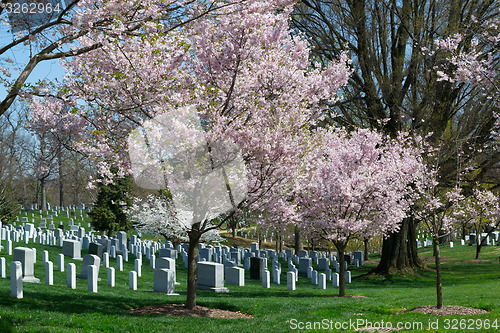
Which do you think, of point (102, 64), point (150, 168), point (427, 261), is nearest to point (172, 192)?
point (150, 168)

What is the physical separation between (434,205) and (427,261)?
22.3 m

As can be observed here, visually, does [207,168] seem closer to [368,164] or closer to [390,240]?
[368,164]

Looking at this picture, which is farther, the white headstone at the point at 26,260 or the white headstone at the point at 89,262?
the white headstone at the point at 89,262

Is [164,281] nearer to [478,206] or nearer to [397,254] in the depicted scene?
[397,254]

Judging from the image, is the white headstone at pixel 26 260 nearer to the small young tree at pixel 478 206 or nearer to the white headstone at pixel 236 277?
the white headstone at pixel 236 277

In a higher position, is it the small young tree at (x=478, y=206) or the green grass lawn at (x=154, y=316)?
the small young tree at (x=478, y=206)

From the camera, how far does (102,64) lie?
997 cm

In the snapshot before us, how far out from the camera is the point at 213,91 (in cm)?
1038

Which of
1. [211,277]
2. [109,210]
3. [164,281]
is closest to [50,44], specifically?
[164,281]

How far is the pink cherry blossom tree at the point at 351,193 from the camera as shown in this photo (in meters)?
15.5

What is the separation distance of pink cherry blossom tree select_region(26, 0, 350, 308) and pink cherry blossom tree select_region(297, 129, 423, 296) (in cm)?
423

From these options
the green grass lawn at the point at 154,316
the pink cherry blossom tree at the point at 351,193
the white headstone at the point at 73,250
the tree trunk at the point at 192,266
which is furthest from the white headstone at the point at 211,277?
the white headstone at the point at 73,250

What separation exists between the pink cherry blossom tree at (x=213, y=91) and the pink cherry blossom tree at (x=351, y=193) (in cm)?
423

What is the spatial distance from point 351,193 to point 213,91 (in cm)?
687
